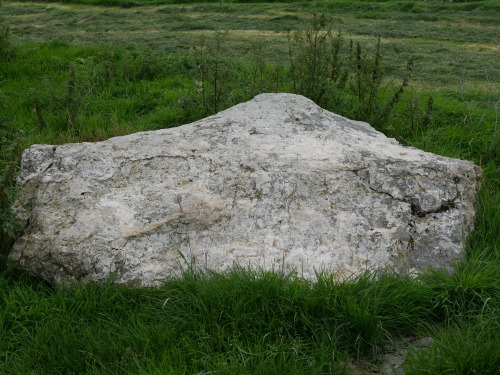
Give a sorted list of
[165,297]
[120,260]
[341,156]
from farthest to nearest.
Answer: [341,156], [120,260], [165,297]

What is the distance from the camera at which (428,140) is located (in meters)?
5.06

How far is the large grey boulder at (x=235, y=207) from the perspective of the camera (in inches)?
128

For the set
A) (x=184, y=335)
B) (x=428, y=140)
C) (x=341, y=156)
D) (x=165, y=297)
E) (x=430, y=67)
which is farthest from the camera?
(x=430, y=67)

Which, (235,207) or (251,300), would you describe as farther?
(235,207)

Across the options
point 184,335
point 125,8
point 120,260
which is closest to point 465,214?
point 184,335

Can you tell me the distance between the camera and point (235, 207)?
3.55m

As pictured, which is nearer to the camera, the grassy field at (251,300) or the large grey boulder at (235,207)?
the grassy field at (251,300)

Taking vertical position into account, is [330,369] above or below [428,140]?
below

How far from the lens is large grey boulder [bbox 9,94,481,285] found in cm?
325

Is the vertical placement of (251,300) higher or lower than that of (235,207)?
lower

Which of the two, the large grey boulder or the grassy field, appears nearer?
the grassy field

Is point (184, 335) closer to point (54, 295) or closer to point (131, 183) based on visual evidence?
point (54, 295)

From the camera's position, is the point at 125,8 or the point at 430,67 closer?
the point at 430,67

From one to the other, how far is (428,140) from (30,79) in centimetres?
581
